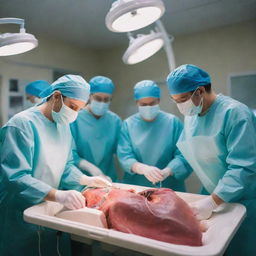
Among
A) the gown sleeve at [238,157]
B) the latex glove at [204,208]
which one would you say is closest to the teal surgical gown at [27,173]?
the latex glove at [204,208]

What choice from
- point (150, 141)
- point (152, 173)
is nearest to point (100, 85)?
point (150, 141)

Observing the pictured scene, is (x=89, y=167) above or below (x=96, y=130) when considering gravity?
below

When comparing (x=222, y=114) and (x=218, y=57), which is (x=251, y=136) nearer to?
(x=222, y=114)

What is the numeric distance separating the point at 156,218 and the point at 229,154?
0.58 metres

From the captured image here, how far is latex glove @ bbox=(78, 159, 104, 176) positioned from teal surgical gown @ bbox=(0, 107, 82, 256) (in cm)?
44

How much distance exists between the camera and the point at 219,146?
1.51m

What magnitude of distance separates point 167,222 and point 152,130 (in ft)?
4.19

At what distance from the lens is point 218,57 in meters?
3.05

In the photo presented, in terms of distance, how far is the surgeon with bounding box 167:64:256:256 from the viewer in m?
1.35

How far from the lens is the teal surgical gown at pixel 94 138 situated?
7.68 ft

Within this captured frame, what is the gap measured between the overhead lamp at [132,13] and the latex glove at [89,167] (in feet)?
3.65

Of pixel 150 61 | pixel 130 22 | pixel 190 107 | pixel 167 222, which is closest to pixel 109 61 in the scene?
pixel 150 61

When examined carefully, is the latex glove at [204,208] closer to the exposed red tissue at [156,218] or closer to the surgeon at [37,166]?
the exposed red tissue at [156,218]

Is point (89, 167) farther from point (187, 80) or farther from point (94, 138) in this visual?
point (187, 80)
